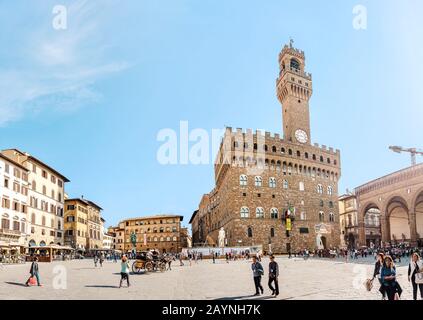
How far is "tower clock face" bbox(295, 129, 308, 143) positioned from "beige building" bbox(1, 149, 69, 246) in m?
34.8

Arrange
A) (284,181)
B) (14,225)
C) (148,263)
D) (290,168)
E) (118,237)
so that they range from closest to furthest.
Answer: (148,263)
(14,225)
(284,181)
(290,168)
(118,237)

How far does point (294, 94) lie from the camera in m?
58.2

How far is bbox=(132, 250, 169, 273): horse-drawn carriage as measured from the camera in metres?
21.5

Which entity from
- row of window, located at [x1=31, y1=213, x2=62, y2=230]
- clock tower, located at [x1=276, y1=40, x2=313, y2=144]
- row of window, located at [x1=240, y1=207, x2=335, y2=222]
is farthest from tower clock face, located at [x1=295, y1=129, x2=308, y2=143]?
row of window, located at [x1=31, y1=213, x2=62, y2=230]

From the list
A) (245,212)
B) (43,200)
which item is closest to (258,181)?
(245,212)

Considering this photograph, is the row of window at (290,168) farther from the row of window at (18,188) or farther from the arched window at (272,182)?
the row of window at (18,188)

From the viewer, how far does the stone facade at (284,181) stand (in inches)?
1978

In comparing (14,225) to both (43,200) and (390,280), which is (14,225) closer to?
(43,200)

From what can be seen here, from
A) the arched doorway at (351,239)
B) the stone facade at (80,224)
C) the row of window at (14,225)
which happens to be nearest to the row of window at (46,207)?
Result: the row of window at (14,225)

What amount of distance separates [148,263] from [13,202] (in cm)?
2610

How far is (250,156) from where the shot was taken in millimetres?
51156

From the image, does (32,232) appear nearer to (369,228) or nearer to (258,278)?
(258,278)

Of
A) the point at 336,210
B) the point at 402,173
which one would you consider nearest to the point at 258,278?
the point at 402,173

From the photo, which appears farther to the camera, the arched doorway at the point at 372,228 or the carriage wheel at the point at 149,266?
the arched doorway at the point at 372,228
